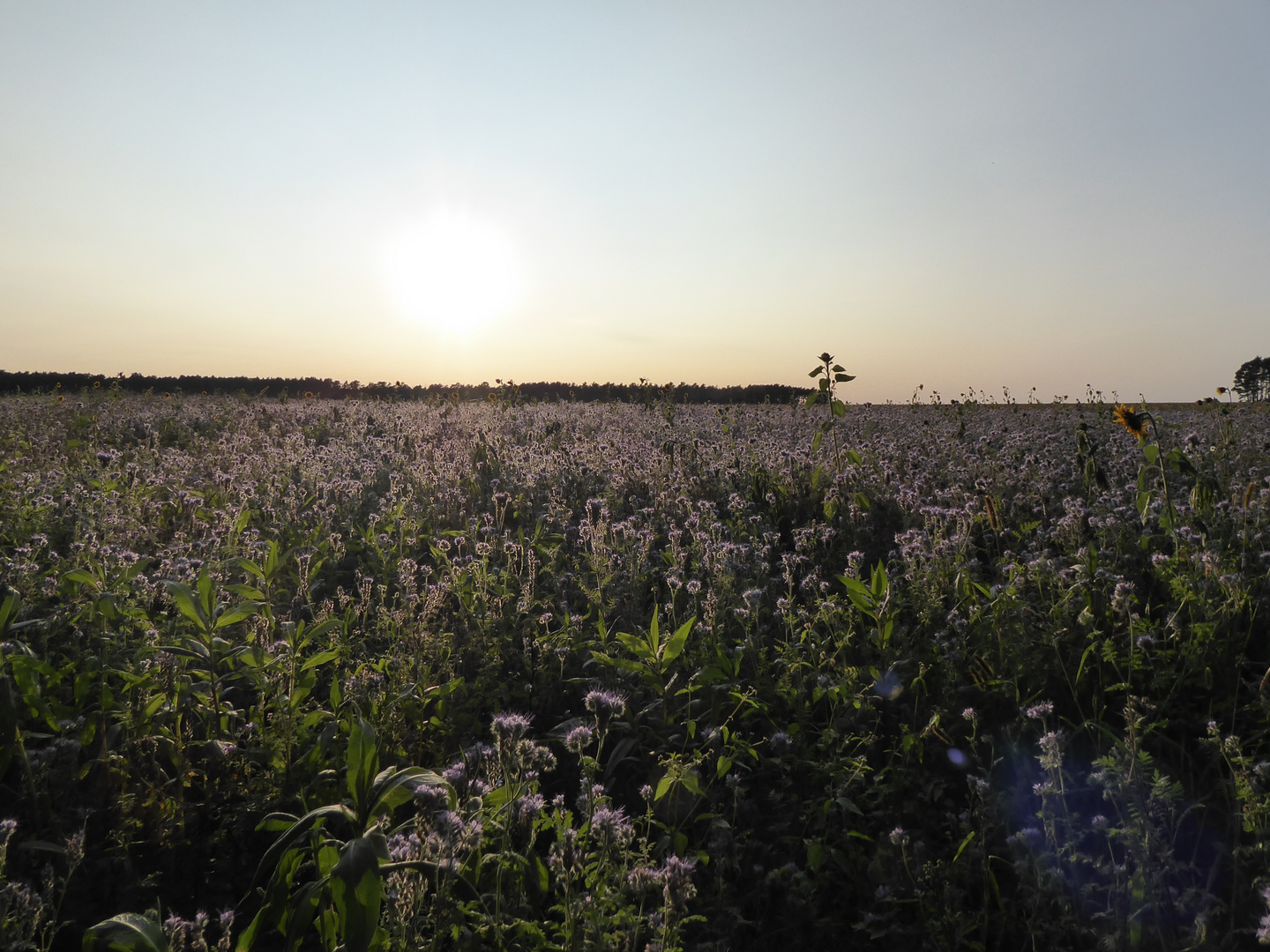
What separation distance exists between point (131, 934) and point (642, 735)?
211cm

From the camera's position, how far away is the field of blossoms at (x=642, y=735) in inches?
82.8

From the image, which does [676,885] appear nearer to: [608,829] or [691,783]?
[608,829]

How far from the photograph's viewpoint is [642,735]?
10.8ft

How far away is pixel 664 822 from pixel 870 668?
4.27 ft

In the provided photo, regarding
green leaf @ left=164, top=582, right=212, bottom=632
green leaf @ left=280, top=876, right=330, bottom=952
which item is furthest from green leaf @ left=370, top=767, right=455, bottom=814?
green leaf @ left=164, top=582, right=212, bottom=632

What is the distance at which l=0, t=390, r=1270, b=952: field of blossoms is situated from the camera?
210 cm

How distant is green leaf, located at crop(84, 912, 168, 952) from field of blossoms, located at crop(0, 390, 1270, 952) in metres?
0.01

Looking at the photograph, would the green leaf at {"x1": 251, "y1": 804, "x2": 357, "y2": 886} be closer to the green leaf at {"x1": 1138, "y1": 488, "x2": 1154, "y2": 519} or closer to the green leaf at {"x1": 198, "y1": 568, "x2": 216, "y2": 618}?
the green leaf at {"x1": 198, "y1": 568, "x2": 216, "y2": 618}

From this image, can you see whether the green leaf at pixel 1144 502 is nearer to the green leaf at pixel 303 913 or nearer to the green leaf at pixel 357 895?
the green leaf at pixel 357 895

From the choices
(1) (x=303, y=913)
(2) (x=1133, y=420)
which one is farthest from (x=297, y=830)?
(2) (x=1133, y=420)

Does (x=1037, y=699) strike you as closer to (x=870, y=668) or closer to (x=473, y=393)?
(x=870, y=668)

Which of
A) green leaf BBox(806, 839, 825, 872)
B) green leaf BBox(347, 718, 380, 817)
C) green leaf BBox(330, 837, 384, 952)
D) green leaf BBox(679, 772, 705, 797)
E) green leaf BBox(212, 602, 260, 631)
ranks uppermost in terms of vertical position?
green leaf BBox(212, 602, 260, 631)

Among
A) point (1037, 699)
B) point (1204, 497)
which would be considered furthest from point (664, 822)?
point (1204, 497)

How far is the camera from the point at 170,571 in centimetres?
→ 389
